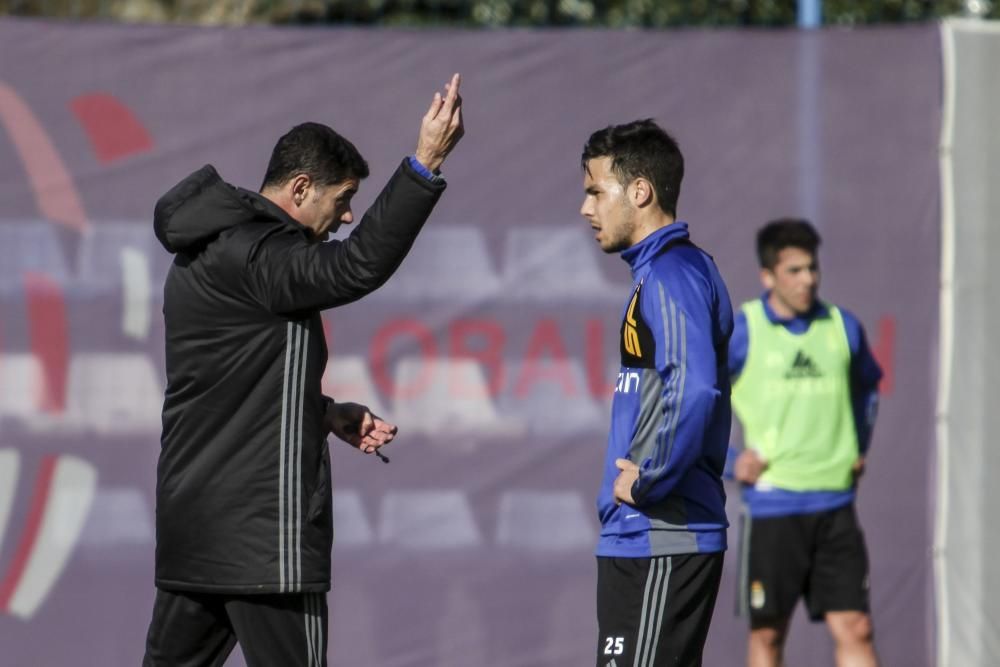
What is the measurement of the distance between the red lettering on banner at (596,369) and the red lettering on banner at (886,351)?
1156 mm

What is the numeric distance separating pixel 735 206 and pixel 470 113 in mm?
1204

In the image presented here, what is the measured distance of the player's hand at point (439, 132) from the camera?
11.5ft

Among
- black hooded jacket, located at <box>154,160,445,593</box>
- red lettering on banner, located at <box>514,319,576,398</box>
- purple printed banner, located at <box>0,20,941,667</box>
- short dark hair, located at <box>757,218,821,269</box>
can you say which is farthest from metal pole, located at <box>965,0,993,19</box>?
black hooded jacket, located at <box>154,160,445,593</box>

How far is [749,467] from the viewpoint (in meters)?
5.78

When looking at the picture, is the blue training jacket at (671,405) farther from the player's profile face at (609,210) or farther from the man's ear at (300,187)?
the man's ear at (300,187)

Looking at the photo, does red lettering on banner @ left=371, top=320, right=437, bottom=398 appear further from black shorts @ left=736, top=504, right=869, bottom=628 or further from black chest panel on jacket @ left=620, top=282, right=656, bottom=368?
black chest panel on jacket @ left=620, top=282, right=656, bottom=368

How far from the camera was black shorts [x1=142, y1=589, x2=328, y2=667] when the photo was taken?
3641mm

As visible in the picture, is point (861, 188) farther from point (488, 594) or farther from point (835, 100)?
point (488, 594)

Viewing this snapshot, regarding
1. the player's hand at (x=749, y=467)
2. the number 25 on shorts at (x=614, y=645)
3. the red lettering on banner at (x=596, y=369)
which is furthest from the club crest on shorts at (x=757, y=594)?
the number 25 on shorts at (x=614, y=645)

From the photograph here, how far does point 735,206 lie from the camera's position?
6.37 meters

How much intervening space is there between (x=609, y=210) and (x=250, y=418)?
1071 mm

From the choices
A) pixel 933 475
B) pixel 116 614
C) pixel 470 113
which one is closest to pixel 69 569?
pixel 116 614

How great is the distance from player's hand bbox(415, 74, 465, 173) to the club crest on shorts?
9.56 feet

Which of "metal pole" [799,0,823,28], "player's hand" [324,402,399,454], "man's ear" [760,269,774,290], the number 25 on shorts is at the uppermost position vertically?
"metal pole" [799,0,823,28]
